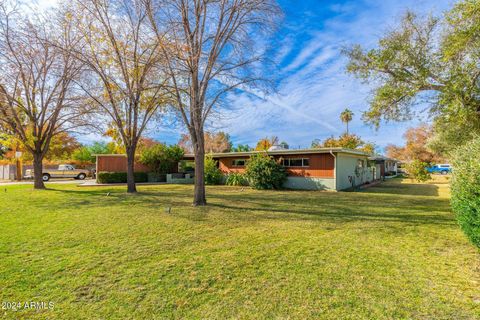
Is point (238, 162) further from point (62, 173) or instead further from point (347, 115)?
point (347, 115)

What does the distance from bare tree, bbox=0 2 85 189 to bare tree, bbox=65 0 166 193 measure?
140 centimetres

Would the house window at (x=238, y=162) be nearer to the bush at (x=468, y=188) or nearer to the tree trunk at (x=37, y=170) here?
the tree trunk at (x=37, y=170)

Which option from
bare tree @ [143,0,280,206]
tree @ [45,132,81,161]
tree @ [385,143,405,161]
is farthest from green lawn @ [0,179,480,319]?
tree @ [385,143,405,161]

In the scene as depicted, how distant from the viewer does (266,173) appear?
15.7 metres

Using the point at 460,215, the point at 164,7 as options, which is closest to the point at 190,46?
the point at 164,7

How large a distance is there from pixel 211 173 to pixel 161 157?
591 centimetres

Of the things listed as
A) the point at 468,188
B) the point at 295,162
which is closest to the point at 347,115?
the point at 295,162

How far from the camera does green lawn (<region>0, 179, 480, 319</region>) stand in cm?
267

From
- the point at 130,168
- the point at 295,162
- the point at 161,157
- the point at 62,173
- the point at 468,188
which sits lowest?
the point at 62,173

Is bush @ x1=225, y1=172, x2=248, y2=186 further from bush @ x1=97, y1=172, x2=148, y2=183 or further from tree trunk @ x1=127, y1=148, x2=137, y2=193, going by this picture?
bush @ x1=97, y1=172, x2=148, y2=183

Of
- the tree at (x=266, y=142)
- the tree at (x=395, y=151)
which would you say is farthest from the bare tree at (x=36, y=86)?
the tree at (x=395, y=151)

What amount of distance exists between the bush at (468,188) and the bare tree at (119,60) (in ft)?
36.0

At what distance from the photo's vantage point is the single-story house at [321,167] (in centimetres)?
1473

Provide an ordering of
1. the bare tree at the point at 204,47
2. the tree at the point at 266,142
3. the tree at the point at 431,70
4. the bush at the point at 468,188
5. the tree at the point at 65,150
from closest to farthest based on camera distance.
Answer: the bush at the point at 468,188 → the tree at the point at 431,70 → the bare tree at the point at 204,47 → the tree at the point at 65,150 → the tree at the point at 266,142
